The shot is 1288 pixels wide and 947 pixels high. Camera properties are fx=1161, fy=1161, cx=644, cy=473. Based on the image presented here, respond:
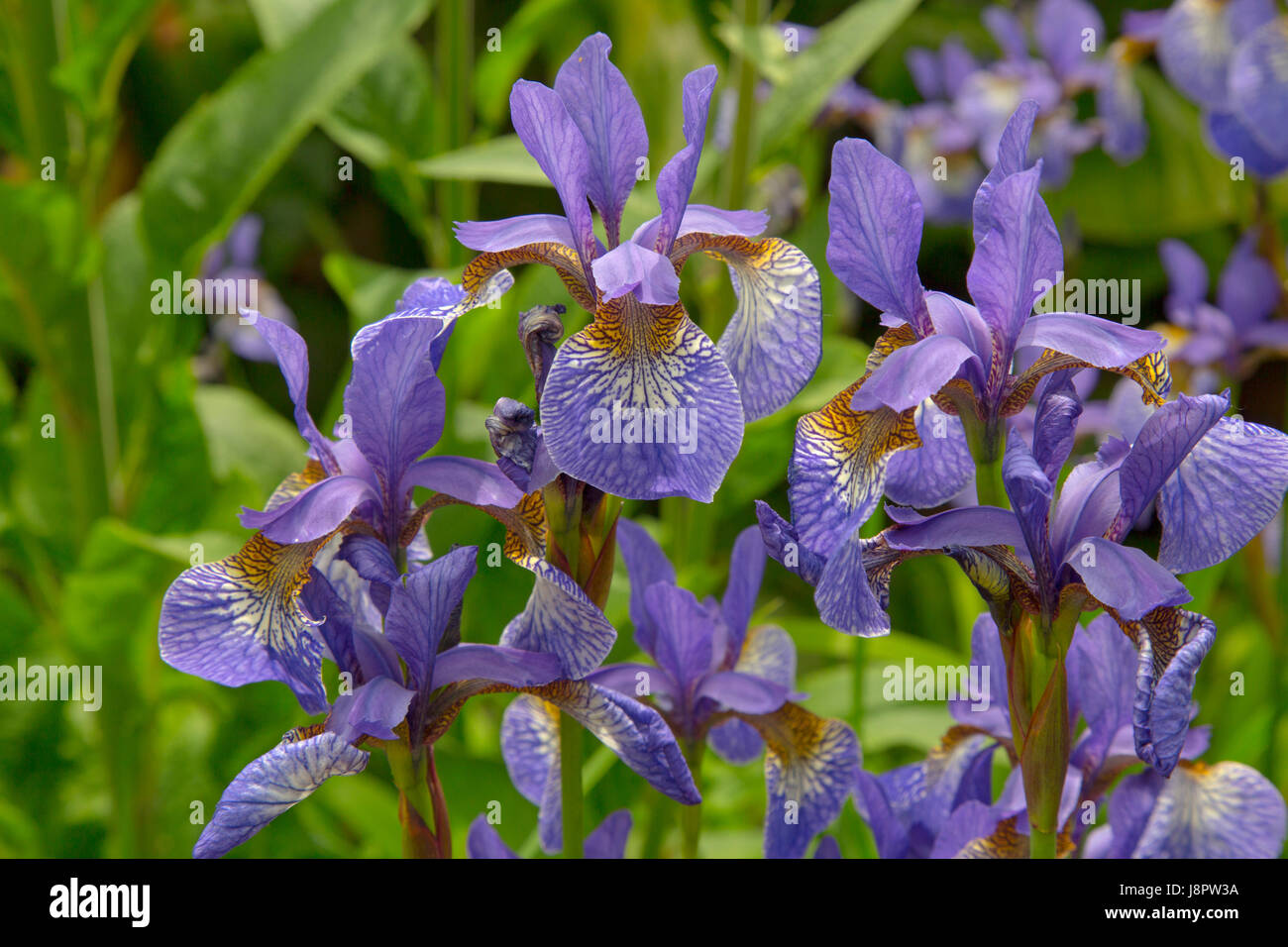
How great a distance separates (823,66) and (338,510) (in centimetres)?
69

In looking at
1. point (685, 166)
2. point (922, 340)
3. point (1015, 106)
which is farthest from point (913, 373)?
point (1015, 106)

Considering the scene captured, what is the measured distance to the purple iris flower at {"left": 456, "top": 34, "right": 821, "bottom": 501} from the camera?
484 millimetres

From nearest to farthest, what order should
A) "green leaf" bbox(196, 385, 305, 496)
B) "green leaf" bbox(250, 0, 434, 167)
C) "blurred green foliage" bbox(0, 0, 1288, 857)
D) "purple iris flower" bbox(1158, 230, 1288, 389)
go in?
1. "blurred green foliage" bbox(0, 0, 1288, 857)
2. "green leaf" bbox(250, 0, 434, 167)
3. "green leaf" bbox(196, 385, 305, 496)
4. "purple iris flower" bbox(1158, 230, 1288, 389)

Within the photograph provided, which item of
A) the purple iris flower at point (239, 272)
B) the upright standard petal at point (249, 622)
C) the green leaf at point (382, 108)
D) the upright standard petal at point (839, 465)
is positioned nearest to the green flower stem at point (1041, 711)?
the upright standard petal at point (839, 465)

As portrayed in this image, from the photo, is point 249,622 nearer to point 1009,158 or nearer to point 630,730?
point 630,730

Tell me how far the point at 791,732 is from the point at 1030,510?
8.7 inches

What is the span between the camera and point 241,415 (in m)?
1.33

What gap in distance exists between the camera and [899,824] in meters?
0.65

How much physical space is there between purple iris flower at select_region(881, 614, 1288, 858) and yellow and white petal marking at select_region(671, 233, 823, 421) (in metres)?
0.22

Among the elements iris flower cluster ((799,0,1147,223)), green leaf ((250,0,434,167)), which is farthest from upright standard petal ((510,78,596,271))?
iris flower cluster ((799,0,1147,223))

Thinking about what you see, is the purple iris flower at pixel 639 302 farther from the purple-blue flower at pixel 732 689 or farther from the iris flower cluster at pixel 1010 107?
the iris flower cluster at pixel 1010 107

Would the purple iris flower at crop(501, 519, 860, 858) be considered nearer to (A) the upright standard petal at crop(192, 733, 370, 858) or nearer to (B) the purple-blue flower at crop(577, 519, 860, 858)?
(B) the purple-blue flower at crop(577, 519, 860, 858)

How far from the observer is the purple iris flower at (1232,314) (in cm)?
136
